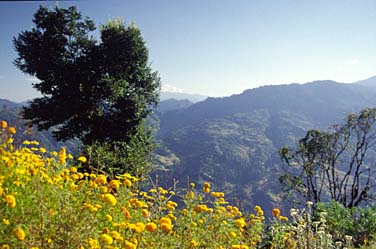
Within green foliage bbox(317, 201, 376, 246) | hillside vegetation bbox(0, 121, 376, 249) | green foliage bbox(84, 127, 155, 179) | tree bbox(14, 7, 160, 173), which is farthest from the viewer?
tree bbox(14, 7, 160, 173)

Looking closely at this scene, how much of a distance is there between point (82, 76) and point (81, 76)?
0.07 m

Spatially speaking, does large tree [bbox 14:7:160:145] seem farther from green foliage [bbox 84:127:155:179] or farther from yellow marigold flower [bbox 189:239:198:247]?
yellow marigold flower [bbox 189:239:198:247]

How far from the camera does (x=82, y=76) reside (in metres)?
16.4

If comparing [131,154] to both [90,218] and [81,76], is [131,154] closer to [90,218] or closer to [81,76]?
[81,76]

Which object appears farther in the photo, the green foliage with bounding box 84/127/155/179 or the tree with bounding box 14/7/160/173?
the tree with bounding box 14/7/160/173

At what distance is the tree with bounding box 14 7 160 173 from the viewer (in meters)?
16.4

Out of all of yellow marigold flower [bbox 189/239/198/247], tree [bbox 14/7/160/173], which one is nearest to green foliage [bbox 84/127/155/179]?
tree [bbox 14/7/160/173]

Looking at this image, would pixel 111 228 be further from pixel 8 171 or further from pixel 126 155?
pixel 126 155

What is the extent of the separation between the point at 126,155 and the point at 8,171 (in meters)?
12.1

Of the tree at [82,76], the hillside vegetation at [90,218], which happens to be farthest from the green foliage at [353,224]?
the tree at [82,76]

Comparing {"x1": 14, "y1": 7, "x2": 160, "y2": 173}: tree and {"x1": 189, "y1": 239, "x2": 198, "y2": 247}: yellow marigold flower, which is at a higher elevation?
{"x1": 14, "y1": 7, "x2": 160, "y2": 173}: tree

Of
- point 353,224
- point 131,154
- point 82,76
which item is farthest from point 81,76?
point 353,224

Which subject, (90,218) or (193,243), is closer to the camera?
(90,218)

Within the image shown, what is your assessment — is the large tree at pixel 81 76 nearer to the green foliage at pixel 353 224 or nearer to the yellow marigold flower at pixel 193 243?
the green foliage at pixel 353 224
